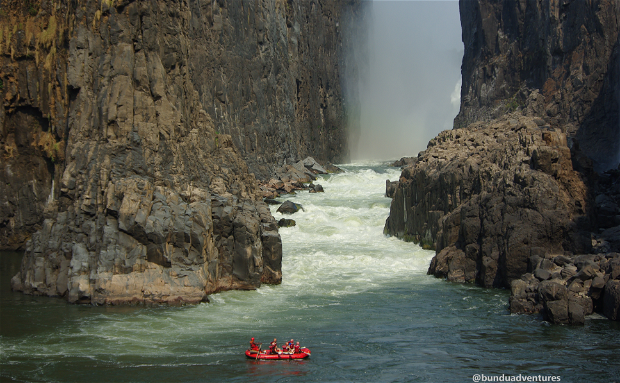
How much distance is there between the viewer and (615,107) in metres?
60.0

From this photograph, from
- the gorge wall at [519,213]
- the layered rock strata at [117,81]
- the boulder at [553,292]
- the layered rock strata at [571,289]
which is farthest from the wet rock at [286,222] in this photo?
the boulder at [553,292]

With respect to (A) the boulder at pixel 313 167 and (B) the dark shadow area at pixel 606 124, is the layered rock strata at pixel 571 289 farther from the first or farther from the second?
(A) the boulder at pixel 313 167

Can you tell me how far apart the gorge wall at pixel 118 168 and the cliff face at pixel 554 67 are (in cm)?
4527

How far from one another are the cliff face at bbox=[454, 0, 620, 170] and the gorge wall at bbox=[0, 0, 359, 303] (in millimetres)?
45270

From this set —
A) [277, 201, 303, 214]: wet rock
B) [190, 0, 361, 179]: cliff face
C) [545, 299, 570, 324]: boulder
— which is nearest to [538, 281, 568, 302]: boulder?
[545, 299, 570, 324]: boulder

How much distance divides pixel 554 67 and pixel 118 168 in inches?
2563

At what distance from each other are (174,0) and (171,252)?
1311cm

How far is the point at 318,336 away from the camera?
16406 millimetres

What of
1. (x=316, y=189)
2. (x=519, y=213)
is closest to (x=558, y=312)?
(x=519, y=213)

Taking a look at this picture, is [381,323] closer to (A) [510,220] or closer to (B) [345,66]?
(A) [510,220]

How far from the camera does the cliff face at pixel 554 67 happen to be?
61.2 m

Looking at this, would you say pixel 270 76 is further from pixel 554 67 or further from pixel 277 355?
pixel 277 355

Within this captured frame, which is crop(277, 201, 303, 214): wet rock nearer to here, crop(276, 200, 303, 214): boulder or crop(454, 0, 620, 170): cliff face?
crop(276, 200, 303, 214): boulder

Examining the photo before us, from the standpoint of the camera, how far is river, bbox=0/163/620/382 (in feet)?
43.2
